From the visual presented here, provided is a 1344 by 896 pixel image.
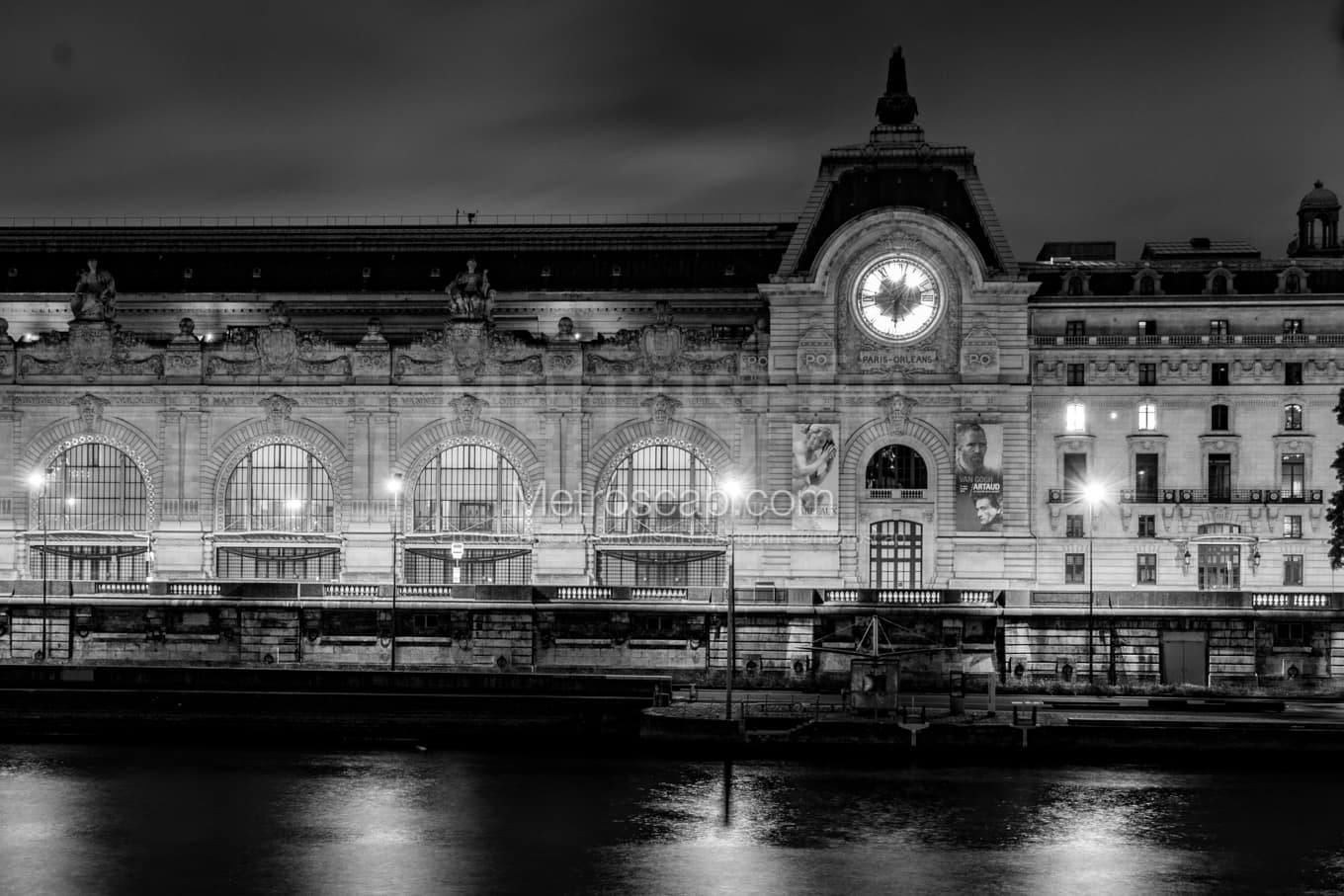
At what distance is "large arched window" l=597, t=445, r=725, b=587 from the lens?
A: 374 feet

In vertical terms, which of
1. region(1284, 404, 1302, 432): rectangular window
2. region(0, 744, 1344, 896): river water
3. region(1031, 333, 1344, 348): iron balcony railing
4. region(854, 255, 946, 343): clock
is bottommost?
region(0, 744, 1344, 896): river water

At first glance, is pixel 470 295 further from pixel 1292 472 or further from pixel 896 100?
pixel 1292 472

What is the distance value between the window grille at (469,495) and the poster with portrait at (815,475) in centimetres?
1480

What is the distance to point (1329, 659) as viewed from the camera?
9850cm

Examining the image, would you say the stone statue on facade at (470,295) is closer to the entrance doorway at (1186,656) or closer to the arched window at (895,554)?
the arched window at (895,554)

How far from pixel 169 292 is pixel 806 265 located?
3730 centimetres

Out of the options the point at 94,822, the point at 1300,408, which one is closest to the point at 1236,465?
the point at 1300,408

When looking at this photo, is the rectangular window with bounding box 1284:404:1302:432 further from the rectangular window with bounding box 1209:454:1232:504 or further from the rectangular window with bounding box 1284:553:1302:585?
the rectangular window with bounding box 1284:553:1302:585

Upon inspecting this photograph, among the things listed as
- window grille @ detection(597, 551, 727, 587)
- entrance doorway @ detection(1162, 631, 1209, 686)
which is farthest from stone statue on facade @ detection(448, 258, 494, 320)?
entrance doorway @ detection(1162, 631, 1209, 686)

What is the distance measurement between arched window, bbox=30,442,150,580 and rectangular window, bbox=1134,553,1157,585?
52.8 metres

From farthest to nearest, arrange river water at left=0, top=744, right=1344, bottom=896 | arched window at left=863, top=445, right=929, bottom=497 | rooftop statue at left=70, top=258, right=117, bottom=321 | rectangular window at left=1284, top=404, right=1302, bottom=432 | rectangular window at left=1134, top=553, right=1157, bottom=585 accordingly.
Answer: rooftop statue at left=70, top=258, right=117, bottom=321
arched window at left=863, top=445, right=929, bottom=497
rectangular window at left=1284, top=404, right=1302, bottom=432
rectangular window at left=1134, top=553, right=1157, bottom=585
river water at left=0, top=744, right=1344, bottom=896

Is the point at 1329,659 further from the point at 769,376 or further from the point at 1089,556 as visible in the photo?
the point at 769,376

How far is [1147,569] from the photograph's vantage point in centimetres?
11312

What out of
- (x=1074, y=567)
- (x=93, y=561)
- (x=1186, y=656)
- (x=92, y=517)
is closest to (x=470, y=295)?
(x=92, y=517)
